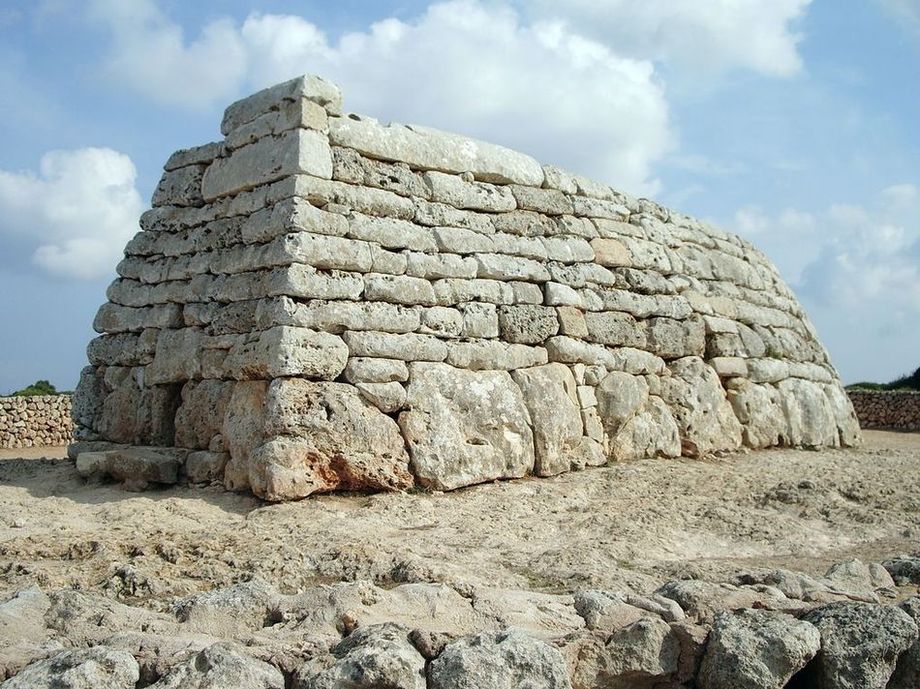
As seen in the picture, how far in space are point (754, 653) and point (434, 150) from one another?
5088 millimetres

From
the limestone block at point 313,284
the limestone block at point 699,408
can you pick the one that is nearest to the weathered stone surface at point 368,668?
the limestone block at point 313,284

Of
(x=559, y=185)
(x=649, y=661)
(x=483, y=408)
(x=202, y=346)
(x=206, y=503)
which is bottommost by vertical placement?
(x=649, y=661)

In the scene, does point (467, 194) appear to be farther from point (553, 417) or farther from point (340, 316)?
point (553, 417)

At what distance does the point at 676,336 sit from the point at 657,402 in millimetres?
774

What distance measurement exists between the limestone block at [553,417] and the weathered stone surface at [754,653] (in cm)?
367

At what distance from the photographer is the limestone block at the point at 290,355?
6273 mm

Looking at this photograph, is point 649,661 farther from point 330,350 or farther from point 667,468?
point 667,468

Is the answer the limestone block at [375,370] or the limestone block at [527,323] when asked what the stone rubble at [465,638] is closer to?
the limestone block at [375,370]

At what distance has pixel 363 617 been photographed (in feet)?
12.1

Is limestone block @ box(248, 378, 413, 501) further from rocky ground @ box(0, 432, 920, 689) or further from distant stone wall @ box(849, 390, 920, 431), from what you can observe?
distant stone wall @ box(849, 390, 920, 431)

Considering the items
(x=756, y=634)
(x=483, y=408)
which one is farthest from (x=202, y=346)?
(x=756, y=634)

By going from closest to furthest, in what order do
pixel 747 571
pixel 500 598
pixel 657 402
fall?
pixel 500 598, pixel 747 571, pixel 657 402

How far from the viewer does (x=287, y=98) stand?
7.05m

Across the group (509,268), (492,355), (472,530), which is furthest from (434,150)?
(472,530)
